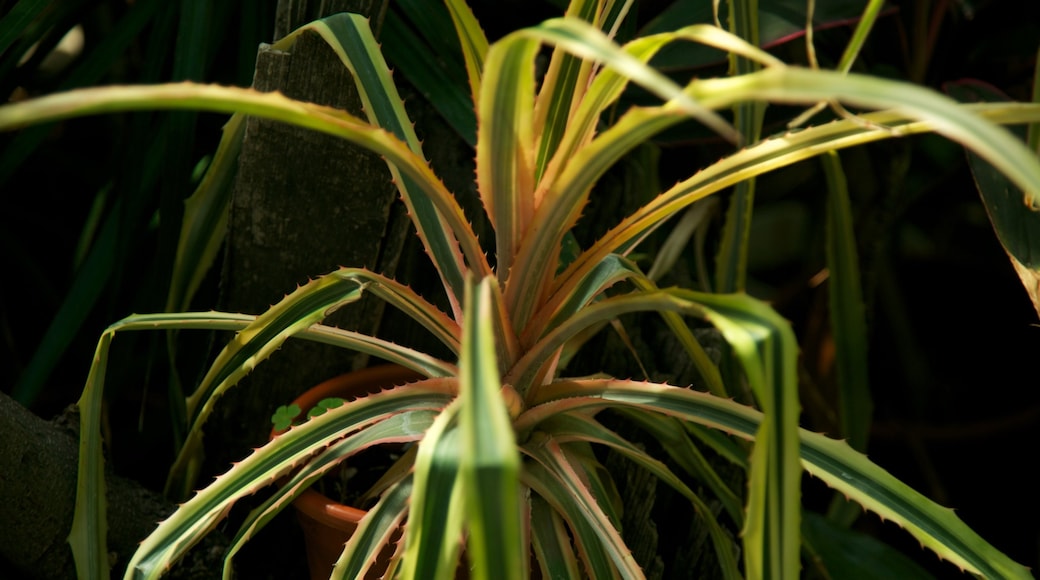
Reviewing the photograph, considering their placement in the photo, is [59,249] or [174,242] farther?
[59,249]

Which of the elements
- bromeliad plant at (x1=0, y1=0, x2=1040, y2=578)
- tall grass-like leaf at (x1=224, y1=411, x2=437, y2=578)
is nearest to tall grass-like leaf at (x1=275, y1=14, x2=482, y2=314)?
bromeliad plant at (x1=0, y1=0, x2=1040, y2=578)

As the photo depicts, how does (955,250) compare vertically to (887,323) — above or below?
above

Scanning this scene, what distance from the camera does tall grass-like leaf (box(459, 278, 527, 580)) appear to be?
1.39 ft

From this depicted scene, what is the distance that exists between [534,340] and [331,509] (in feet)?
0.87

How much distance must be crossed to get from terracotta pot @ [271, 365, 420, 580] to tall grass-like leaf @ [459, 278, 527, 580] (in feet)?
1.42

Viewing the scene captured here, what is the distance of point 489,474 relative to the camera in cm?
43

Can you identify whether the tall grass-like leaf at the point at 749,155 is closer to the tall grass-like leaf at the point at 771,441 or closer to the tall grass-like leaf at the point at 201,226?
the tall grass-like leaf at the point at 771,441

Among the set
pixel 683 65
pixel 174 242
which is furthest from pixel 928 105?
pixel 174 242

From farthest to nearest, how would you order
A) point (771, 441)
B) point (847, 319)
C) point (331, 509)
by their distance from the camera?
point (847, 319), point (331, 509), point (771, 441)

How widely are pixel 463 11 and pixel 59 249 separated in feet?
3.12

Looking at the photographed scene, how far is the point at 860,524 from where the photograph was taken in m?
1.63

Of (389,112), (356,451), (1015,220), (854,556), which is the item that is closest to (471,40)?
(389,112)

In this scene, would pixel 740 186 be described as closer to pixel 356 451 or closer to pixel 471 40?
pixel 471 40

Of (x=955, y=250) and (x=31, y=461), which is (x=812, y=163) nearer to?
(x=955, y=250)
